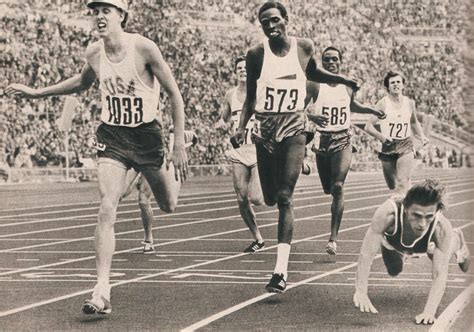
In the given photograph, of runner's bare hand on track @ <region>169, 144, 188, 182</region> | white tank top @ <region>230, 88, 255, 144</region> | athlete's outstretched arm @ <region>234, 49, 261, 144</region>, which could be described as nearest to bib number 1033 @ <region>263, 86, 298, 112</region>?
athlete's outstretched arm @ <region>234, 49, 261, 144</region>

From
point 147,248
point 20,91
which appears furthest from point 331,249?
point 20,91

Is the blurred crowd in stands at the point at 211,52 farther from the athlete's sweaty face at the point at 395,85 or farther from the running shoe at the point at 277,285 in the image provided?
the running shoe at the point at 277,285

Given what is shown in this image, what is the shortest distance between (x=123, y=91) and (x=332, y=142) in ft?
8.76

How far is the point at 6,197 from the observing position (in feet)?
44.7

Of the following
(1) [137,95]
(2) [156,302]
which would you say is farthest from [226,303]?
(1) [137,95]

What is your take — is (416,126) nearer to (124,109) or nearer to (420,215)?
(420,215)

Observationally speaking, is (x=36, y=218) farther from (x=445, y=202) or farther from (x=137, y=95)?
(x=445, y=202)

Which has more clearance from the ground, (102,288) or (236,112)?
(236,112)

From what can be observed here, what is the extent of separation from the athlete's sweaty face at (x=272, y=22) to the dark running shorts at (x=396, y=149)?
103 inches

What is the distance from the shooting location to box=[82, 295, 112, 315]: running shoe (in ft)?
16.0

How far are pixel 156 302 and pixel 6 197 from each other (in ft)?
28.6

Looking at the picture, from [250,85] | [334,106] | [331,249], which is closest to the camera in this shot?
[250,85]

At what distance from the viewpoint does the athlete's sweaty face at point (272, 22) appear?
18.2 feet

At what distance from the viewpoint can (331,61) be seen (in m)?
7.13
